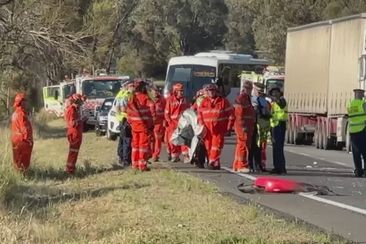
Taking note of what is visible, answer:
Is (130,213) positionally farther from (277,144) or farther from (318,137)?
(318,137)

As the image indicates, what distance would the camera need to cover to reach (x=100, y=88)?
37.2 m

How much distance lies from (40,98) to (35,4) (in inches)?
1026

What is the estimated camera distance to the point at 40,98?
2254 inches

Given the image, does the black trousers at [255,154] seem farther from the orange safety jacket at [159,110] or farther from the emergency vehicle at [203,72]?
the emergency vehicle at [203,72]

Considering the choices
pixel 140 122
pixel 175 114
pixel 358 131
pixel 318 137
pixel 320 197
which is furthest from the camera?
pixel 318 137

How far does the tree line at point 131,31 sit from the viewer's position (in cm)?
3141

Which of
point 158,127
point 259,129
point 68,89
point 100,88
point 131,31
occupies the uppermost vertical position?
point 131,31

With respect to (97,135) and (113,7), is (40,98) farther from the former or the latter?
(97,135)

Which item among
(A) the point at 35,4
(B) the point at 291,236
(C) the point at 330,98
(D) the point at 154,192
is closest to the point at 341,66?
(C) the point at 330,98

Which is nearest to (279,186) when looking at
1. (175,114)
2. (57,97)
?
(175,114)

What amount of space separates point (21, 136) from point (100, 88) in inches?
811

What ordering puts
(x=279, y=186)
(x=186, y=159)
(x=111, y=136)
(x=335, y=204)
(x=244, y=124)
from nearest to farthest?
(x=335, y=204) < (x=279, y=186) < (x=244, y=124) < (x=186, y=159) < (x=111, y=136)

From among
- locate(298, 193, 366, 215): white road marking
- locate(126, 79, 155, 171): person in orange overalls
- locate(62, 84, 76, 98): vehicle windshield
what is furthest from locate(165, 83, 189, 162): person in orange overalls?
locate(62, 84, 76, 98): vehicle windshield

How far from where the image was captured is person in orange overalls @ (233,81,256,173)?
16656mm
